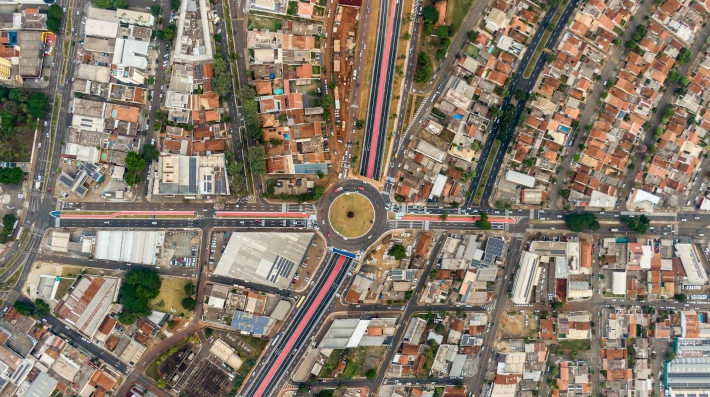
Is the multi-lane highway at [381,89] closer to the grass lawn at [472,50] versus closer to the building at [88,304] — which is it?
the grass lawn at [472,50]

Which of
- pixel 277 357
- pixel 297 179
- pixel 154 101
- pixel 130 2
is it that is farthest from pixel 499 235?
pixel 130 2

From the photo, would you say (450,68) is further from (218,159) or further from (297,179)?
(218,159)

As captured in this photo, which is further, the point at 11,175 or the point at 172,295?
the point at 172,295

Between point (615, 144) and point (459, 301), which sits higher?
point (615, 144)

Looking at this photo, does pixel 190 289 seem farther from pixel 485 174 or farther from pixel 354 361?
pixel 485 174

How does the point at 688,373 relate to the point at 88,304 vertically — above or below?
above

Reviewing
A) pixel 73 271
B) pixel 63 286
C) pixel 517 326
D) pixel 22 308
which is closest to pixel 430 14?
pixel 517 326

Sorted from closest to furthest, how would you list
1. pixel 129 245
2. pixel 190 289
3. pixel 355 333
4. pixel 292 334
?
pixel 129 245 → pixel 190 289 → pixel 355 333 → pixel 292 334
